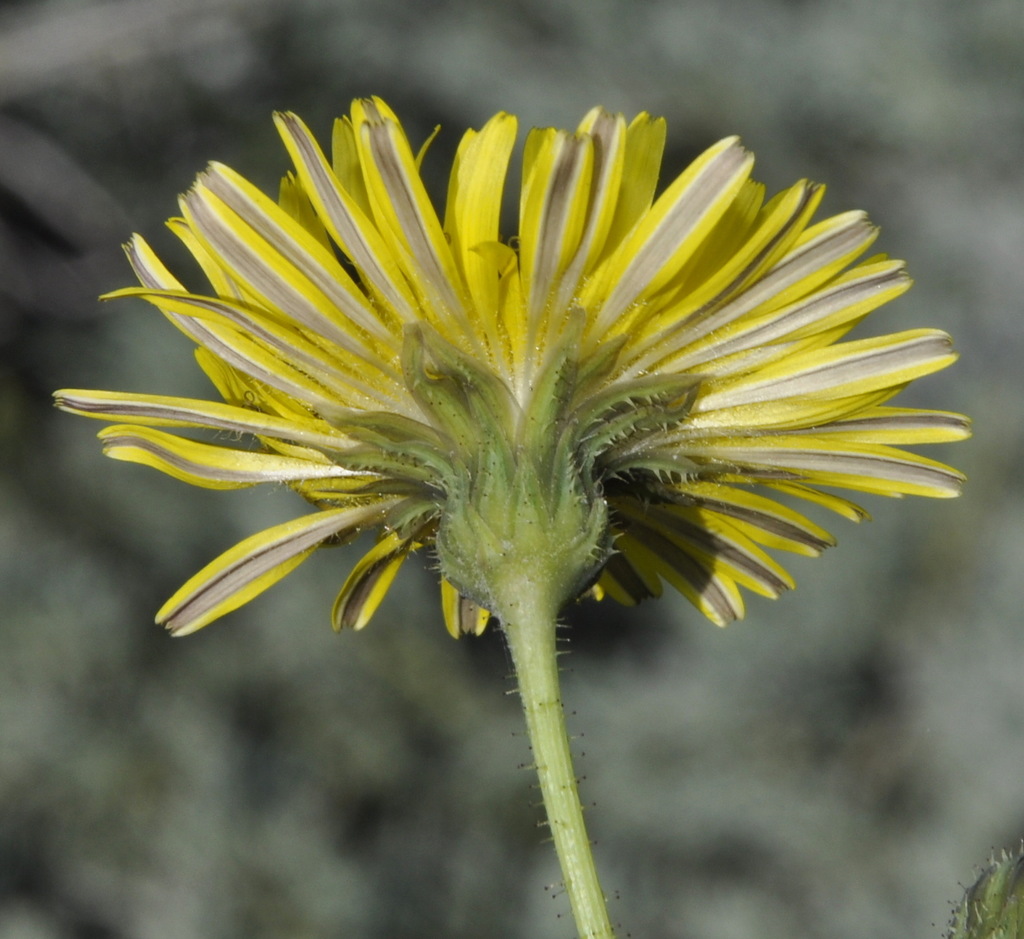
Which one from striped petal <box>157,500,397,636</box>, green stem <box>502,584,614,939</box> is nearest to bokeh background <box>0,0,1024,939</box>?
striped petal <box>157,500,397,636</box>

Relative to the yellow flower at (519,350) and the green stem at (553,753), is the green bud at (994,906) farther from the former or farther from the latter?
the yellow flower at (519,350)

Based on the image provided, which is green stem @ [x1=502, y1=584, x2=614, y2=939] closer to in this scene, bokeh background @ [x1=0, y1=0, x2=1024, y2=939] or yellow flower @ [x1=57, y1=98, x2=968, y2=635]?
yellow flower @ [x1=57, y1=98, x2=968, y2=635]

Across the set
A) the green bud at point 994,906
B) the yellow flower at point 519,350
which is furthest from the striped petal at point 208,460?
the green bud at point 994,906

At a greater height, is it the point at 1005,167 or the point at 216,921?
the point at 1005,167

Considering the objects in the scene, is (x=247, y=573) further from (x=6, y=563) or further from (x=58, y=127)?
(x=58, y=127)

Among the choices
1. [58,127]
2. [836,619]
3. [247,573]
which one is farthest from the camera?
[58,127]

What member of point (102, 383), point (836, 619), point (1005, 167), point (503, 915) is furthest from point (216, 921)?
point (1005, 167)
